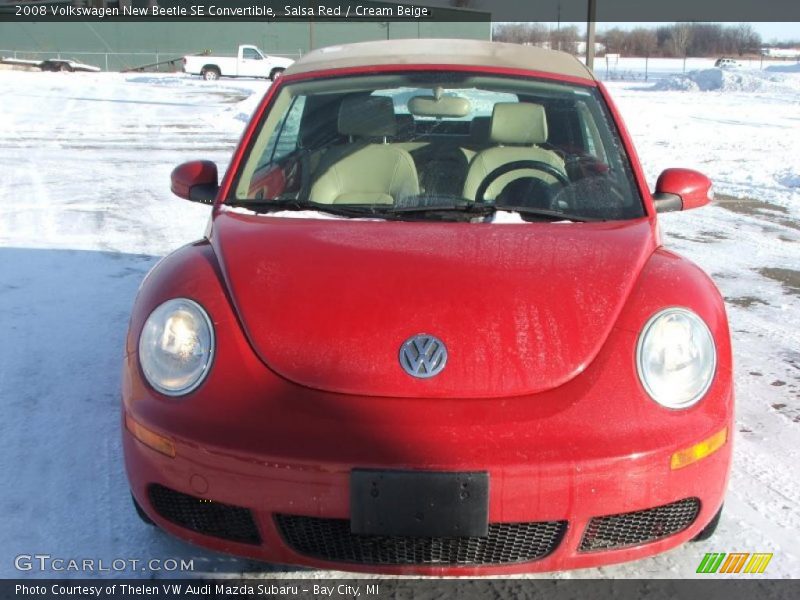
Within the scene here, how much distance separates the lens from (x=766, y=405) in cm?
376

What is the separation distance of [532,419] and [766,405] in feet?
6.62

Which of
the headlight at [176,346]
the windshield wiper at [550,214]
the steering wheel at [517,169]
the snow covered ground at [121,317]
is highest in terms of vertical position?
the steering wheel at [517,169]

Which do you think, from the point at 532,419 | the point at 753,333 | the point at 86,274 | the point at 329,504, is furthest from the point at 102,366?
→ the point at 753,333

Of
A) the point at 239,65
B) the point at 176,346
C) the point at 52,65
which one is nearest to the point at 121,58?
the point at 52,65

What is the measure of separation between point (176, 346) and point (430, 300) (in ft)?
2.34

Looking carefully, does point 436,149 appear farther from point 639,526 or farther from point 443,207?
point 639,526

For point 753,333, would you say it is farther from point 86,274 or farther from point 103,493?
point 86,274

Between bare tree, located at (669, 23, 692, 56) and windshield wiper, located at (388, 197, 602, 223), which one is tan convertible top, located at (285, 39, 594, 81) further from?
bare tree, located at (669, 23, 692, 56)

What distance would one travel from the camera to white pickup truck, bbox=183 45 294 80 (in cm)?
3997

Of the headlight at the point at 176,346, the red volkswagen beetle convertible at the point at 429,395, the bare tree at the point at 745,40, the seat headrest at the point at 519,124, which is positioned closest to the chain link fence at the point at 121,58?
the bare tree at the point at 745,40

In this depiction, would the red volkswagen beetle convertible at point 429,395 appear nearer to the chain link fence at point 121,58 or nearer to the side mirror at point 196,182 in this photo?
the side mirror at point 196,182

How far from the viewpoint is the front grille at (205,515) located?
226cm

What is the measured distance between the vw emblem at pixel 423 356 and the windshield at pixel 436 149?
888mm

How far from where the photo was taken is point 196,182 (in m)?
3.58
